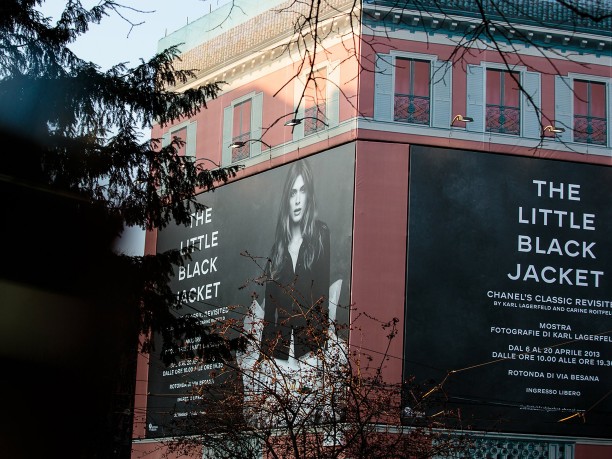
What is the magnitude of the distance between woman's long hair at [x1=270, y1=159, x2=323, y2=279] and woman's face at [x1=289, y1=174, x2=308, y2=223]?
0.29ft

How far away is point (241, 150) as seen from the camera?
38.4m

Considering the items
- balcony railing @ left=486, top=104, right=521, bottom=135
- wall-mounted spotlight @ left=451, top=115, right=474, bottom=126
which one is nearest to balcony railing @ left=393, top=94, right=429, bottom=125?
wall-mounted spotlight @ left=451, top=115, right=474, bottom=126

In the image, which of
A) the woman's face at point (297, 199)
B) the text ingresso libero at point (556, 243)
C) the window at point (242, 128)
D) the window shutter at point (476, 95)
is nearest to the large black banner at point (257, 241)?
the woman's face at point (297, 199)

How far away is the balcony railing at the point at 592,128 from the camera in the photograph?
34.9 meters

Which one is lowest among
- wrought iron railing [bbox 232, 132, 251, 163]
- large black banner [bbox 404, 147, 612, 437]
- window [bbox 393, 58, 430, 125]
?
large black banner [bbox 404, 147, 612, 437]

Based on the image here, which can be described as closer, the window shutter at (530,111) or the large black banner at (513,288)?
the large black banner at (513,288)

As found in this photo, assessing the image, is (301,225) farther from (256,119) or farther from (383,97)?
(256,119)

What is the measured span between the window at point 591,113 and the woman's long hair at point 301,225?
7264 millimetres

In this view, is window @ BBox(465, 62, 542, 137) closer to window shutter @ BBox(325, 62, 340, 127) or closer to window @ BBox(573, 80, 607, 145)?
window @ BBox(573, 80, 607, 145)

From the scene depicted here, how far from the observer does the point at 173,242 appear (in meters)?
40.7

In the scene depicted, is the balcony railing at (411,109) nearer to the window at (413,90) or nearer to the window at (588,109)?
the window at (413,90)

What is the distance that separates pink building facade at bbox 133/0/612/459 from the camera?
32906 millimetres

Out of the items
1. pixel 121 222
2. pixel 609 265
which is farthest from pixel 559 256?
pixel 121 222

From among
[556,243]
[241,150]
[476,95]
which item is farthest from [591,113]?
[241,150]
